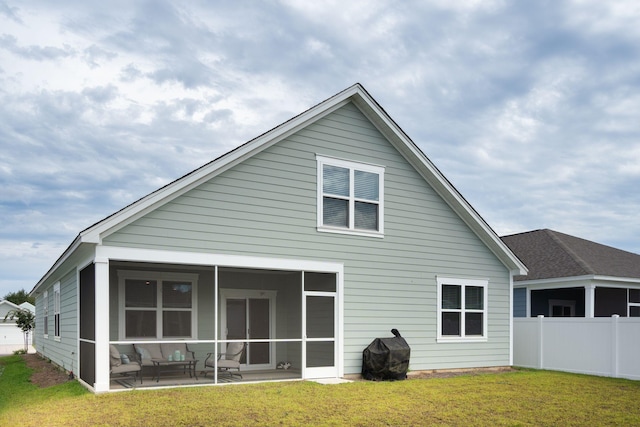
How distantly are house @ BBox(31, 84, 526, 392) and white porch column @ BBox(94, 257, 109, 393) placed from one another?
2 cm

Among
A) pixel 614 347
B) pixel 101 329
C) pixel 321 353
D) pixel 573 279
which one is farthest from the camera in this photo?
pixel 573 279

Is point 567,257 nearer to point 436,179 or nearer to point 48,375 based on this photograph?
point 436,179

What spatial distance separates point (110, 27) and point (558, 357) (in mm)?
14562

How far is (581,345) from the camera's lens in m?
16.6

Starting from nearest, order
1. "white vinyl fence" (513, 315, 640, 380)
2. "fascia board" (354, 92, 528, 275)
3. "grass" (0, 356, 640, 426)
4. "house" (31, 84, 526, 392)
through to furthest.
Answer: "grass" (0, 356, 640, 426) < "house" (31, 84, 526, 392) < "fascia board" (354, 92, 528, 275) < "white vinyl fence" (513, 315, 640, 380)

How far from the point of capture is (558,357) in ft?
56.8

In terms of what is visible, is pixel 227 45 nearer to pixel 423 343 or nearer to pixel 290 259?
pixel 290 259

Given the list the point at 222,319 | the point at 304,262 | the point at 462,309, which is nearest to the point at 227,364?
the point at 222,319

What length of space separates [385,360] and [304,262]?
117 inches

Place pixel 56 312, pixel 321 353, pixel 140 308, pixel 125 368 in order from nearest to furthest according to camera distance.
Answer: pixel 125 368 < pixel 321 353 < pixel 140 308 < pixel 56 312

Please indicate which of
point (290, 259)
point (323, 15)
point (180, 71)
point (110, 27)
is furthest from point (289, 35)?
point (290, 259)

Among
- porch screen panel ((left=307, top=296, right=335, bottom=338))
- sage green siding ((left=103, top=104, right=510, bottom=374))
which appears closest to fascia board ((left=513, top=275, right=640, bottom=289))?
sage green siding ((left=103, top=104, right=510, bottom=374))

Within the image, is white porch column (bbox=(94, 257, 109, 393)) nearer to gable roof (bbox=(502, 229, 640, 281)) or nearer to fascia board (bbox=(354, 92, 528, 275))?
fascia board (bbox=(354, 92, 528, 275))

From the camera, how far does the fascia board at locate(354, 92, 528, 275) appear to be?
49.9 ft
